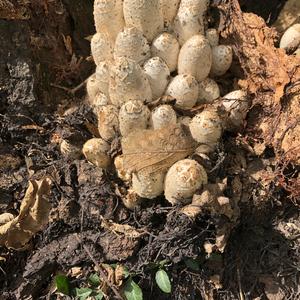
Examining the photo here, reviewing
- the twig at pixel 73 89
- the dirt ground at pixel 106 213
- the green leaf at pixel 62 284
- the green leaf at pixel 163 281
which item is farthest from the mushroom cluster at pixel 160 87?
the green leaf at pixel 62 284

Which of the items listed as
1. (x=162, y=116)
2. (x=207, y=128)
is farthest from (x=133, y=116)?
(x=207, y=128)

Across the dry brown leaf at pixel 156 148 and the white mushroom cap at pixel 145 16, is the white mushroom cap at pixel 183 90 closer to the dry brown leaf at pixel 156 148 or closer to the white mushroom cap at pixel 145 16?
the dry brown leaf at pixel 156 148

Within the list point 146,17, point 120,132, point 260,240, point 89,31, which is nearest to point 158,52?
point 146,17

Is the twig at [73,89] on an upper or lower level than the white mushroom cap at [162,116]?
lower

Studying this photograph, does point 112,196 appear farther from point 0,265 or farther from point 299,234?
point 299,234

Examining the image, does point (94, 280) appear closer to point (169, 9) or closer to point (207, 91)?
point (207, 91)

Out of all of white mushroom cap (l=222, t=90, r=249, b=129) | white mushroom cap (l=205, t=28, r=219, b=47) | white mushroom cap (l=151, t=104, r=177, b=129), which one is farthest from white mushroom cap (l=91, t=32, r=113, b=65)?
white mushroom cap (l=222, t=90, r=249, b=129)

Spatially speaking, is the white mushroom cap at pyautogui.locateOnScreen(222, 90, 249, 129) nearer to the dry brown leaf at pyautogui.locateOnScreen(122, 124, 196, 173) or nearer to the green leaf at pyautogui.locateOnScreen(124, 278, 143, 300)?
the dry brown leaf at pyautogui.locateOnScreen(122, 124, 196, 173)
